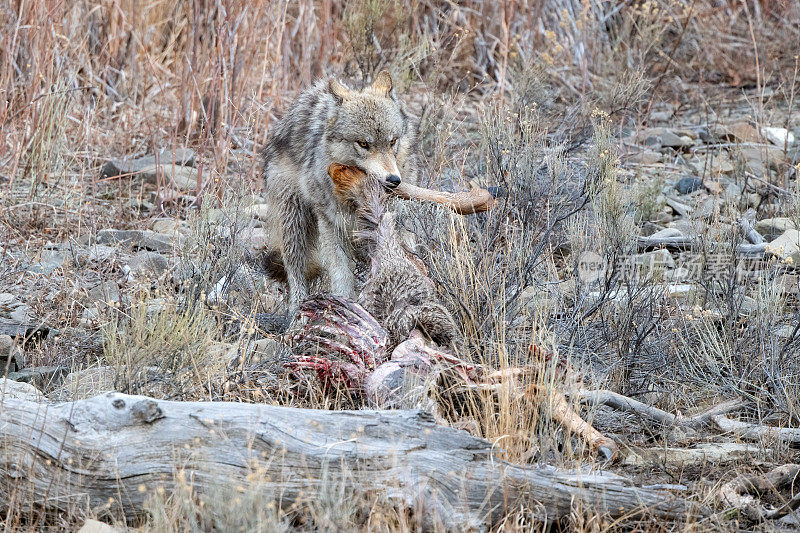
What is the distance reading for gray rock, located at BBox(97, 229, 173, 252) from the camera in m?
6.77

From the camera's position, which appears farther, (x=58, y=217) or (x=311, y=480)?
(x=58, y=217)

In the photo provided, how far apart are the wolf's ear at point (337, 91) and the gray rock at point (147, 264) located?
5.73 feet

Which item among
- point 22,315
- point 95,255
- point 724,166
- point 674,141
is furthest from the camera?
point 674,141

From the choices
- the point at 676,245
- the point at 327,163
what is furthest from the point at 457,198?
the point at 676,245

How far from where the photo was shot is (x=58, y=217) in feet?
23.5

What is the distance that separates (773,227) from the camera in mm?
6605

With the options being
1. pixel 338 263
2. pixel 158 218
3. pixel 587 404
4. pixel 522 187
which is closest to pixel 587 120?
pixel 522 187

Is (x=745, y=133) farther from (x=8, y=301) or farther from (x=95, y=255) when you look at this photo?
(x=8, y=301)

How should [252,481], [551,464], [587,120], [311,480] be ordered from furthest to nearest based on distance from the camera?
[587,120] → [551,464] → [311,480] → [252,481]

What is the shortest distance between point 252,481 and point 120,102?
732 cm

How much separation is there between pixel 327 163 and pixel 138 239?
1996 millimetres

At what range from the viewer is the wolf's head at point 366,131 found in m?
5.50

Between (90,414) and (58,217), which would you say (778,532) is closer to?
(90,414)

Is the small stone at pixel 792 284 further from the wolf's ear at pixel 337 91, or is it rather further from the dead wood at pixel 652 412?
the wolf's ear at pixel 337 91
